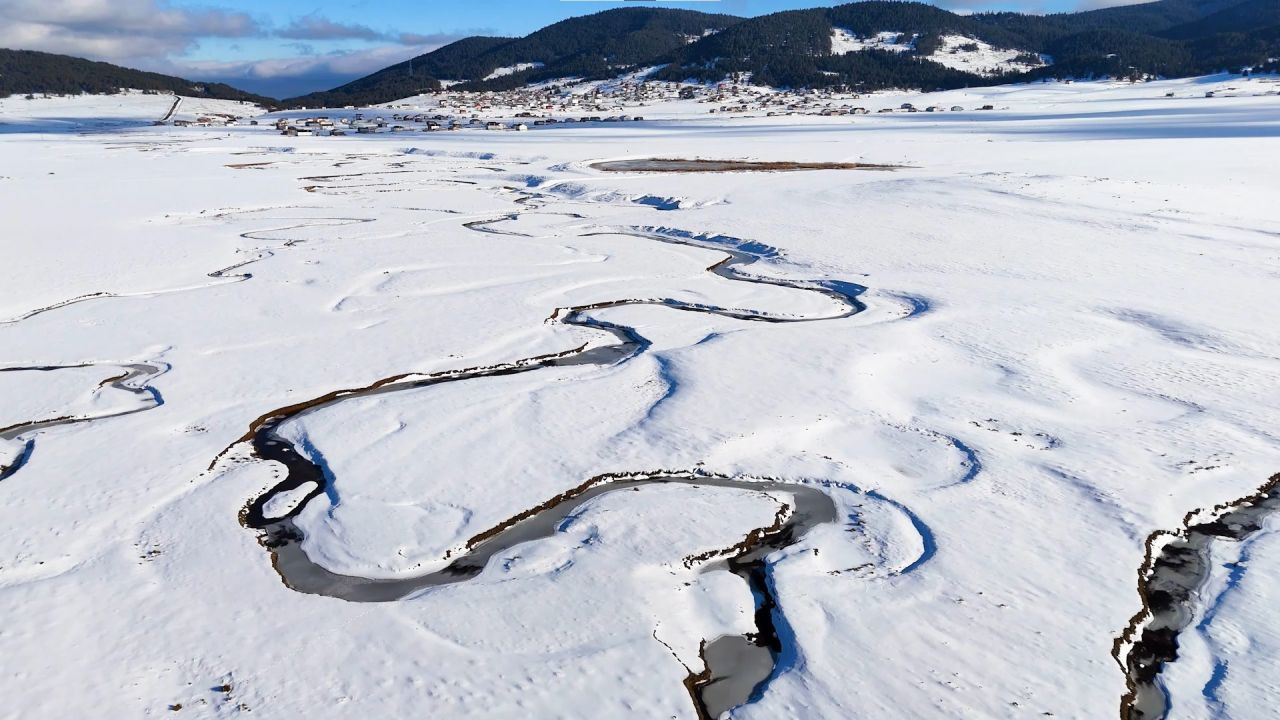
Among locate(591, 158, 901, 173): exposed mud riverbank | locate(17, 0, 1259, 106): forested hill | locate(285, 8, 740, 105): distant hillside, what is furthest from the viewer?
locate(285, 8, 740, 105): distant hillside

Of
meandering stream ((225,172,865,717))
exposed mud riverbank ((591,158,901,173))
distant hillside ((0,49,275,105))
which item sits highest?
distant hillside ((0,49,275,105))

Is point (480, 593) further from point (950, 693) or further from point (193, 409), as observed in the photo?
point (193, 409)

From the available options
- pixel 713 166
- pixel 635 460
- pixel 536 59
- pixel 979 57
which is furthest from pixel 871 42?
pixel 635 460

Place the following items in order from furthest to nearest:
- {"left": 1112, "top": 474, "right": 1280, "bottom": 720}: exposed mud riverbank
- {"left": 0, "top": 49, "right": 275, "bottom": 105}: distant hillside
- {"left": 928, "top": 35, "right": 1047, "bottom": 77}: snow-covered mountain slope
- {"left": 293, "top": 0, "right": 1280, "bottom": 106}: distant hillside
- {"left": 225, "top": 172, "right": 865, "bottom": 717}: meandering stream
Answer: {"left": 928, "top": 35, "right": 1047, "bottom": 77}: snow-covered mountain slope → {"left": 0, "top": 49, "right": 275, "bottom": 105}: distant hillside → {"left": 293, "top": 0, "right": 1280, "bottom": 106}: distant hillside → {"left": 225, "top": 172, "right": 865, "bottom": 717}: meandering stream → {"left": 1112, "top": 474, "right": 1280, "bottom": 720}: exposed mud riverbank

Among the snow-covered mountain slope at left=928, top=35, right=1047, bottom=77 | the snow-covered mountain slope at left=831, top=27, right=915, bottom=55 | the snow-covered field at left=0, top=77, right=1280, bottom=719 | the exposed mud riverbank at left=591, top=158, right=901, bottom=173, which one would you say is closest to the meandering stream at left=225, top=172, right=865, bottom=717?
the snow-covered field at left=0, top=77, right=1280, bottom=719

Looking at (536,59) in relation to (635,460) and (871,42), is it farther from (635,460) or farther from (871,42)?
(635,460)

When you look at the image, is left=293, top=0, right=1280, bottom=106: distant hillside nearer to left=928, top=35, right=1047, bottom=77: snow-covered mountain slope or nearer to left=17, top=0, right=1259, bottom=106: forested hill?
left=928, top=35, right=1047, bottom=77: snow-covered mountain slope
